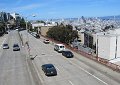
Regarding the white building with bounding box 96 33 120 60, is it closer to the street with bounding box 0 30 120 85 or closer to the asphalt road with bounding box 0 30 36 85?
the street with bounding box 0 30 120 85

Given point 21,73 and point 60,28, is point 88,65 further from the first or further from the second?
point 60,28

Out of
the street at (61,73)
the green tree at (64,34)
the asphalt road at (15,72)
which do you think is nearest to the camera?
the street at (61,73)

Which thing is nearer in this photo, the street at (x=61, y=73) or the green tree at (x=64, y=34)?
the street at (x=61, y=73)

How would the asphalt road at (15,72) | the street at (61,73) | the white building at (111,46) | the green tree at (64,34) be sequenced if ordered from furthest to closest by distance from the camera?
the green tree at (64,34) < the white building at (111,46) < the asphalt road at (15,72) < the street at (61,73)

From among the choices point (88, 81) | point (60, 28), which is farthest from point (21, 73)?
point (60, 28)

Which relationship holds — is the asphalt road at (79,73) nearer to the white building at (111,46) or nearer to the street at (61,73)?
the street at (61,73)

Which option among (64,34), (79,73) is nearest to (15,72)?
(79,73)

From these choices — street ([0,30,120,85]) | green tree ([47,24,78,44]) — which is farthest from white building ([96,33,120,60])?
green tree ([47,24,78,44])

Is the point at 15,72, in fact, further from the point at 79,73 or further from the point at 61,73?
the point at 79,73

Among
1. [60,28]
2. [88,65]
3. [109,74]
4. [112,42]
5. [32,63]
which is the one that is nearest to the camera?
[109,74]

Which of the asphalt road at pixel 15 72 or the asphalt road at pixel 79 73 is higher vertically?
the asphalt road at pixel 79 73

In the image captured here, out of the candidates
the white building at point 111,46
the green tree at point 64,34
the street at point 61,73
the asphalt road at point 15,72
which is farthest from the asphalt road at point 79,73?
the green tree at point 64,34

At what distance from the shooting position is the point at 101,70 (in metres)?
36.9

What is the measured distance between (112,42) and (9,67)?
3407 centimetres
